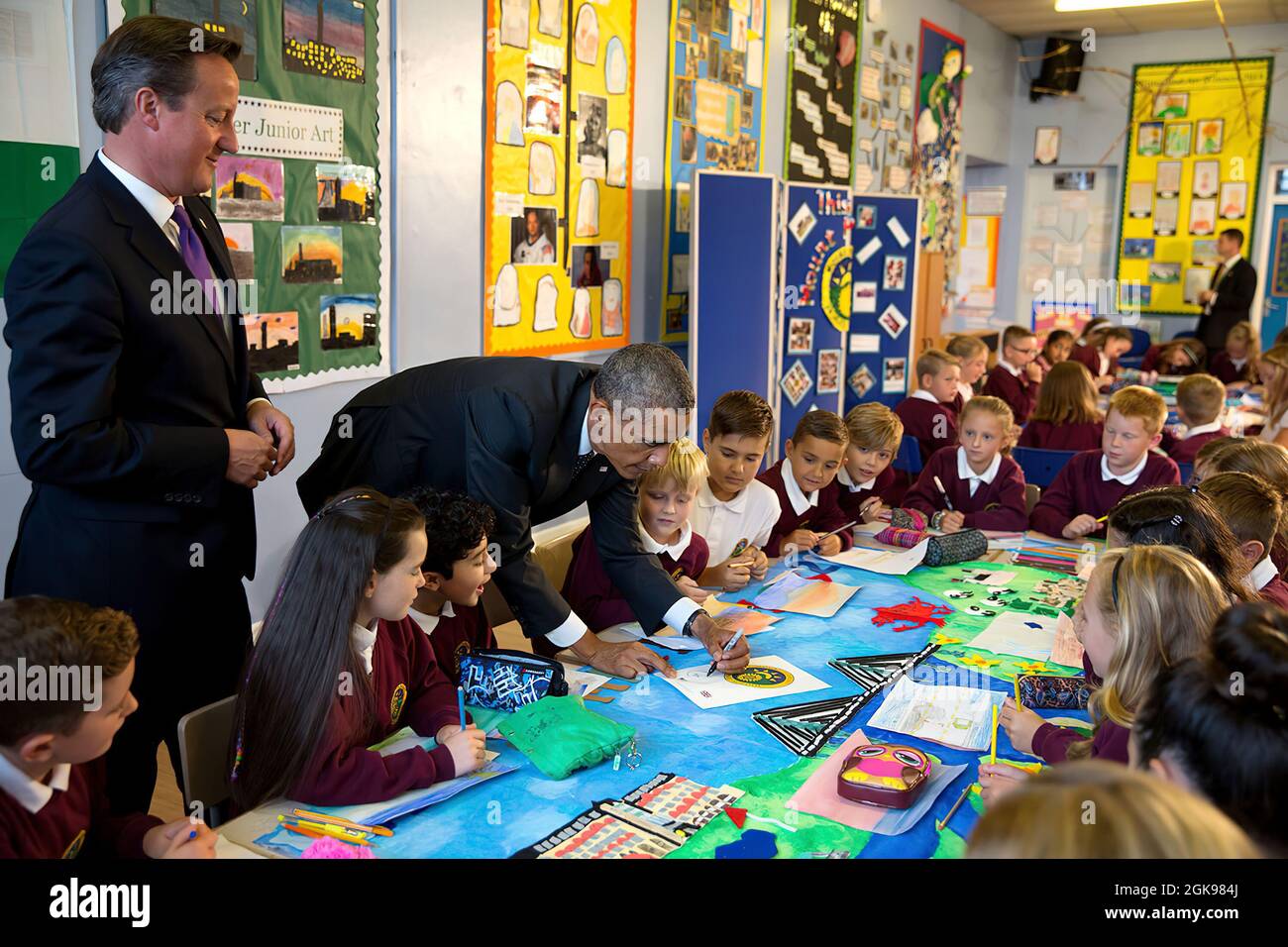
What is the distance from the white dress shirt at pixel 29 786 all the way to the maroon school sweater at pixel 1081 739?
143cm

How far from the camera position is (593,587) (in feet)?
8.46

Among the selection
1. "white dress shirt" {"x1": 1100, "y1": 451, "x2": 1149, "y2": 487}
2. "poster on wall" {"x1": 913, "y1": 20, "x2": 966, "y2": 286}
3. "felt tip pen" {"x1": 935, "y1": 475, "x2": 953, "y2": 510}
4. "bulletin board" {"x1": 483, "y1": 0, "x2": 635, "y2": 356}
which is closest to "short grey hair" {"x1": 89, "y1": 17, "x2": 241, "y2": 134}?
"bulletin board" {"x1": 483, "y1": 0, "x2": 635, "y2": 356}

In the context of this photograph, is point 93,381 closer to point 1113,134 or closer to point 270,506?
point 270,506

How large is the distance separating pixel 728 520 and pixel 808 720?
1.34m

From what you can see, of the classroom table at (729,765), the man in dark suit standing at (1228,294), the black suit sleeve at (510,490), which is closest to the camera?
the classroom table at (729,765)

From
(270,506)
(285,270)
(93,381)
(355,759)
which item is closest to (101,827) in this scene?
(355,759)

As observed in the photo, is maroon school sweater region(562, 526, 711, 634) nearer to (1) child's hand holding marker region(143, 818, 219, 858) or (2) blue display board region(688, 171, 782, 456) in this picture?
(1) child's hand holding marker region(143, 818, 219, 858)

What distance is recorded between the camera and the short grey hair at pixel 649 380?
6.53 feet

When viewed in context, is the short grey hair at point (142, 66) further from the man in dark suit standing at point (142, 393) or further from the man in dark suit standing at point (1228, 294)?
the man in dark suit standing at point (1228, 294)

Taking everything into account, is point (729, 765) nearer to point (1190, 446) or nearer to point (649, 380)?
point (649, 380)

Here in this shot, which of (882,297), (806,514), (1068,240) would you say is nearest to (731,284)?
(882,297)

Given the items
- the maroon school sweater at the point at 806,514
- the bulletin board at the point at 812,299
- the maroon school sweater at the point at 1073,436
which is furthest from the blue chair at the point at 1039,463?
the bulletin board at the point at 812,299

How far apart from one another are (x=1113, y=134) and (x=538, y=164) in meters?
7.55

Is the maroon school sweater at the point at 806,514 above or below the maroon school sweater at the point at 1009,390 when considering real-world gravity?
below
